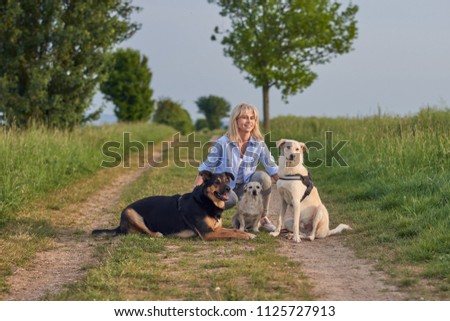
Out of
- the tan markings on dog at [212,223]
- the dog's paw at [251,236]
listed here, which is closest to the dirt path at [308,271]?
the dog's paw at [251,236]

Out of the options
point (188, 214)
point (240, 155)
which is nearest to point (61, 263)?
point (188, 214)

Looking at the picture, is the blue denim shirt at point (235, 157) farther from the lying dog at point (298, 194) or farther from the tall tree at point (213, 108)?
the tall tree at point (213, 108)

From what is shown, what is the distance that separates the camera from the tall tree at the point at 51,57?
70.7 ft

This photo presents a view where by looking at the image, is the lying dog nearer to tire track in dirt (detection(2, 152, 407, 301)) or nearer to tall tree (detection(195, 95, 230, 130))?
tire track in dirt (detection(2, 152, 407, 301))

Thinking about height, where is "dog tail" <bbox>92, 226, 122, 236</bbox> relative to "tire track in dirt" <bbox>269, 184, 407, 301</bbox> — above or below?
above

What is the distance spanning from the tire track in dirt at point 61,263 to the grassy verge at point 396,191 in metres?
3.30

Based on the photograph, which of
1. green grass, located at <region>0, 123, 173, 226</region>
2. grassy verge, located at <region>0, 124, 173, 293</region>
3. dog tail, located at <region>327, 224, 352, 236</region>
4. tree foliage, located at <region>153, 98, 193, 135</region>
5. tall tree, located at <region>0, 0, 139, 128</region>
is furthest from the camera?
tree foliage, located at <region>153, 98, 193, 135</region>

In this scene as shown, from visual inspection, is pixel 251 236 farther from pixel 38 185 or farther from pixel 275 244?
pixel 38 185

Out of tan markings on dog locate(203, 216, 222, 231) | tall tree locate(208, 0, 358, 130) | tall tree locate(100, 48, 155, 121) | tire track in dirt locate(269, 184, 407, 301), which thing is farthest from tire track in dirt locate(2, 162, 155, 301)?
tall tree locate(100, 48, 155, 121)

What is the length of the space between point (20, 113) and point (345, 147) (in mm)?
11970

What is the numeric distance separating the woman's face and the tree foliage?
47.9m

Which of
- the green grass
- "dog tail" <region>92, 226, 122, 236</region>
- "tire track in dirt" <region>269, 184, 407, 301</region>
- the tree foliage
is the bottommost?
"tire track in dirt" <region>269, 184, 407, 301</region>

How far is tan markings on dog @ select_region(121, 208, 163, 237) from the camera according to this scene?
27.2ft

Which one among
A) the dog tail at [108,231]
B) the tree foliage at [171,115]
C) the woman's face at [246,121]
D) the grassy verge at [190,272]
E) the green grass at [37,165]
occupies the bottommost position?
the grassy verge at [190,272]
